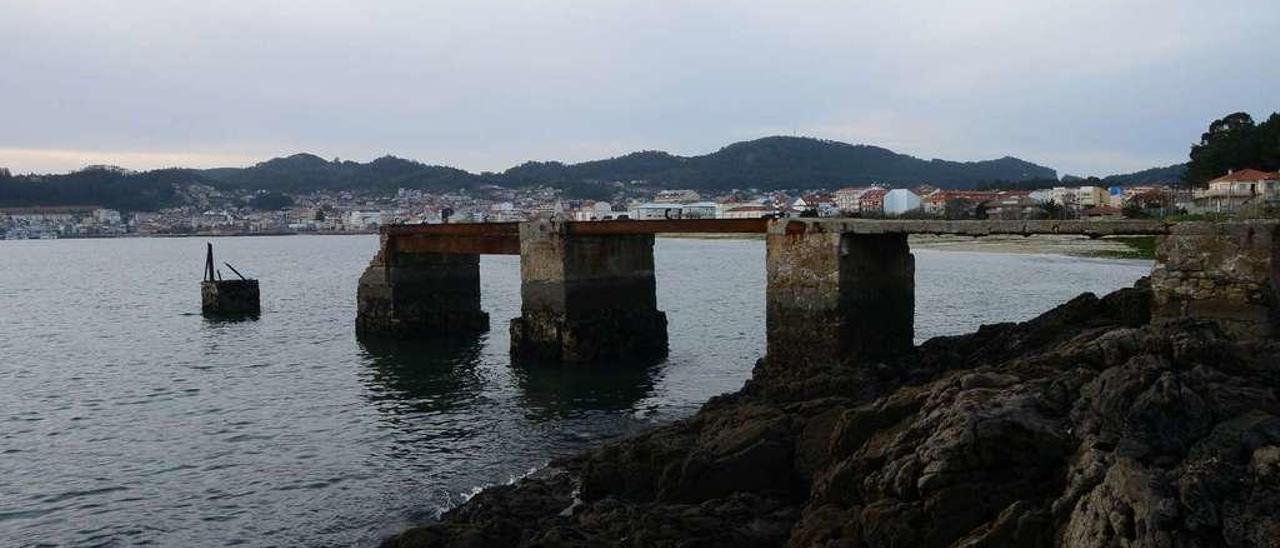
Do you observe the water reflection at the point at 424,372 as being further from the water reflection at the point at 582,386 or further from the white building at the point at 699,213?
the white building at the point at 699,213

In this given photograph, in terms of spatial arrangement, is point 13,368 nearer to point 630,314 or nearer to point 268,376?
point 268,376

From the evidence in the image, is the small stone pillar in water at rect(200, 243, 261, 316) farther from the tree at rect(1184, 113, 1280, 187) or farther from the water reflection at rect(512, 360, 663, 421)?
the tree at rect(1184, 113, 1280, 187)

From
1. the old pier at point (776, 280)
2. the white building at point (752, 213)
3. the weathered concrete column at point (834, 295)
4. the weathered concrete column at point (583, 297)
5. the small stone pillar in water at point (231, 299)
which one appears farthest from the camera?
the small stone pillar in water at point (231, 299)

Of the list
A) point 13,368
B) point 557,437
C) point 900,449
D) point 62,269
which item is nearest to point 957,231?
point 557,437

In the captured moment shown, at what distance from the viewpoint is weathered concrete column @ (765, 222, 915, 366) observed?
75.2ft

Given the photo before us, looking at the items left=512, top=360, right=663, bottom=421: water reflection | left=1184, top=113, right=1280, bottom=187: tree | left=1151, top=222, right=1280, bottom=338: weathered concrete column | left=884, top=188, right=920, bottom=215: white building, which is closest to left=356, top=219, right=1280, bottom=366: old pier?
left=1151, top=222, right=1280, bottom=338: weathered concrete column

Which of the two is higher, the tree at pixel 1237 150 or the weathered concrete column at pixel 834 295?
the tree at pixel 1237 150

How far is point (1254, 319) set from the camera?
17.6 metres

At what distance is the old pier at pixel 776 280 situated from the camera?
714 inches

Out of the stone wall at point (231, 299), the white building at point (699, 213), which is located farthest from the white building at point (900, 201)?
the stone wall at point (231, 299)

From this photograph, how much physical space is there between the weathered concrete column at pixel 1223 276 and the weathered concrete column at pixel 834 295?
20.7 ft

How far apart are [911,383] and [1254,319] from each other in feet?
19.6

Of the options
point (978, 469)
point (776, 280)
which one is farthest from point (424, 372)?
point (978, 469)

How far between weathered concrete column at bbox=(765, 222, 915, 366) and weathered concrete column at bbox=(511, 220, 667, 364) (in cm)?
803
